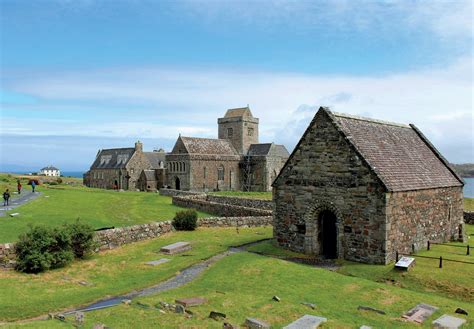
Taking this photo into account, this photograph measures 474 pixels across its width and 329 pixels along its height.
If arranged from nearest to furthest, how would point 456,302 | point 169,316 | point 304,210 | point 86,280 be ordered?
point 169,316, point 456,302, point 86,280, point 304,210

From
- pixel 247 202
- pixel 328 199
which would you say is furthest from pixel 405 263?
pixel 247 202

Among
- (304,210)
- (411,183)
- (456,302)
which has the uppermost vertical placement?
(411,183)

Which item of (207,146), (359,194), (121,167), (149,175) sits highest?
(207,146)

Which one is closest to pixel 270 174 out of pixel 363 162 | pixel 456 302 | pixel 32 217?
pixel 32 217

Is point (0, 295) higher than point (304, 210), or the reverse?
point (304, 210)

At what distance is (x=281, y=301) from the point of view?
13203 millimetres

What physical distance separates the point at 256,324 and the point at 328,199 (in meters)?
9.83

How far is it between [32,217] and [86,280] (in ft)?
43.4

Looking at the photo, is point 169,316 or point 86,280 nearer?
point 169,316

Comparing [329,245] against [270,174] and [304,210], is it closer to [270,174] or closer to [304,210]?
[304,210]

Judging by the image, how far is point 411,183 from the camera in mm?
19609

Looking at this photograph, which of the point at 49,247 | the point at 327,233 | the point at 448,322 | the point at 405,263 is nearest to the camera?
the point at 448,322

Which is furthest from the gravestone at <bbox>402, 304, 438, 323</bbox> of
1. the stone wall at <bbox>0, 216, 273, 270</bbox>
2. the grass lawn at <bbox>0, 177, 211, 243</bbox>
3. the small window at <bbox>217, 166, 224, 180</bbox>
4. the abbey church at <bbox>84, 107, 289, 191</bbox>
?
the small window at <bbox>217, 166, 224, 180</bbox>

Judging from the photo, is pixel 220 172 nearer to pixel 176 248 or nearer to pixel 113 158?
pixel 113 158
